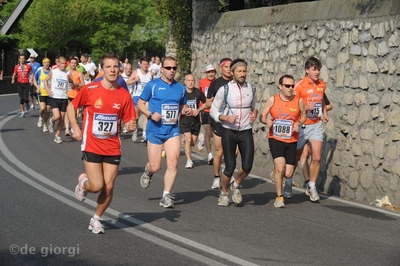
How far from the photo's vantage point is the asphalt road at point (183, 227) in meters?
8.09

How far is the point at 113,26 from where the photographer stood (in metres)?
56.9

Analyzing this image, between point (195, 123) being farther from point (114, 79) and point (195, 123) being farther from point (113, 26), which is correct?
point (113, 26)

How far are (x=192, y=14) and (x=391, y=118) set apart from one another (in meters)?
9.57

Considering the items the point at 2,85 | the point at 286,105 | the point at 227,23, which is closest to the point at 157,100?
the point at 286,105

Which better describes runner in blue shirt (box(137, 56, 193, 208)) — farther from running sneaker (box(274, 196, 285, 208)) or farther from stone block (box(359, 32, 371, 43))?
stone block (box(359, 32, 371, 43))

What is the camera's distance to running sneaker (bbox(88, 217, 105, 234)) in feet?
29.5

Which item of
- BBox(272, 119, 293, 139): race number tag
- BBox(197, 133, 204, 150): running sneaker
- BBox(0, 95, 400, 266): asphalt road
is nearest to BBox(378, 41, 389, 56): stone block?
BBox(272, 119, 293, 139): race number tag

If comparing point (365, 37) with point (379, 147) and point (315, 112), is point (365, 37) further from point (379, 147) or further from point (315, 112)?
point (379, 147)

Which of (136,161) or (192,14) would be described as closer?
(136,161)

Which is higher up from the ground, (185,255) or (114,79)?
(114,79)

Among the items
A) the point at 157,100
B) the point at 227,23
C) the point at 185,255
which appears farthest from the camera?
the point at 227,23

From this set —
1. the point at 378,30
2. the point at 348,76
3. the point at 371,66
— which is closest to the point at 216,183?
the point at 348,76

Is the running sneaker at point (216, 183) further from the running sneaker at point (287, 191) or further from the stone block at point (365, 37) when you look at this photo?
the stone block at point (365, 37)

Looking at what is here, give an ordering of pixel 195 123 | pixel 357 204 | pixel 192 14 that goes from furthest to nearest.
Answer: pixel 192 14 < pixel 195 123 < pixel 357 204
